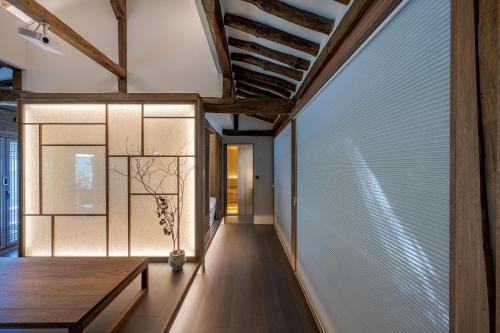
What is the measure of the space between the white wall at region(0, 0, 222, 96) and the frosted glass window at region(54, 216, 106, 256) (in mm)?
1805

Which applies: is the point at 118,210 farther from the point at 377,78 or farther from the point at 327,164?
the point at 377,78

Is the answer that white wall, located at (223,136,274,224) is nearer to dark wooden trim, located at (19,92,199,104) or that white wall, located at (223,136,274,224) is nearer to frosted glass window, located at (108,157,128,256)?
dark wooden trim, located at (19,92,199,104)

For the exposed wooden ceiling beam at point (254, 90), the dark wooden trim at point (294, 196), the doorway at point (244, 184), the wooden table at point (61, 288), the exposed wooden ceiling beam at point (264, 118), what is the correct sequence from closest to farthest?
the wooden table at point (61, 288), the dark wooden trim at point (294, 196), the exposed wooden ceiling beam at point (254, 90), the exposed wooden ceiling beam at point (264, 118), the doorway at point (244, 184)

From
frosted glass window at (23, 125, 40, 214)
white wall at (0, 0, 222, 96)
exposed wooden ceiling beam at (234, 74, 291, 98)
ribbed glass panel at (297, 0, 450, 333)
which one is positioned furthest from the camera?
exposed wooden ceiling beam at (234, 74, 291, 98)

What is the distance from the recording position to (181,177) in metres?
3.20

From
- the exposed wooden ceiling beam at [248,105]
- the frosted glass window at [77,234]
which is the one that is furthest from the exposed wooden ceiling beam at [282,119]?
the frosted glass window at [77,234]

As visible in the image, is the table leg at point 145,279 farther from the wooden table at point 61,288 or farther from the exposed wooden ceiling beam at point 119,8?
the exposed wooden ceiling beam at point 119,8

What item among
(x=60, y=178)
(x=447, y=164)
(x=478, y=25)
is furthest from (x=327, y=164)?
(x=60, y=178)

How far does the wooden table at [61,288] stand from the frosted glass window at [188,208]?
83 cm

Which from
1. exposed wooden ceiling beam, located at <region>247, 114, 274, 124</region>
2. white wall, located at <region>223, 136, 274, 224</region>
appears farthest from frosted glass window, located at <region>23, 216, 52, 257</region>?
exposed wooden ceiling beam, located at <region>247, 114, 274, 124</region>

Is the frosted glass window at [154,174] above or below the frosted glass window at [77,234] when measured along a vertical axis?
above

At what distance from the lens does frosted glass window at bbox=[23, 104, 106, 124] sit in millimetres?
3148

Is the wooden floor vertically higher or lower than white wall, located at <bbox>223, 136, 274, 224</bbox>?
lower

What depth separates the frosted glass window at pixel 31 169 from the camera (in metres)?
3.14
